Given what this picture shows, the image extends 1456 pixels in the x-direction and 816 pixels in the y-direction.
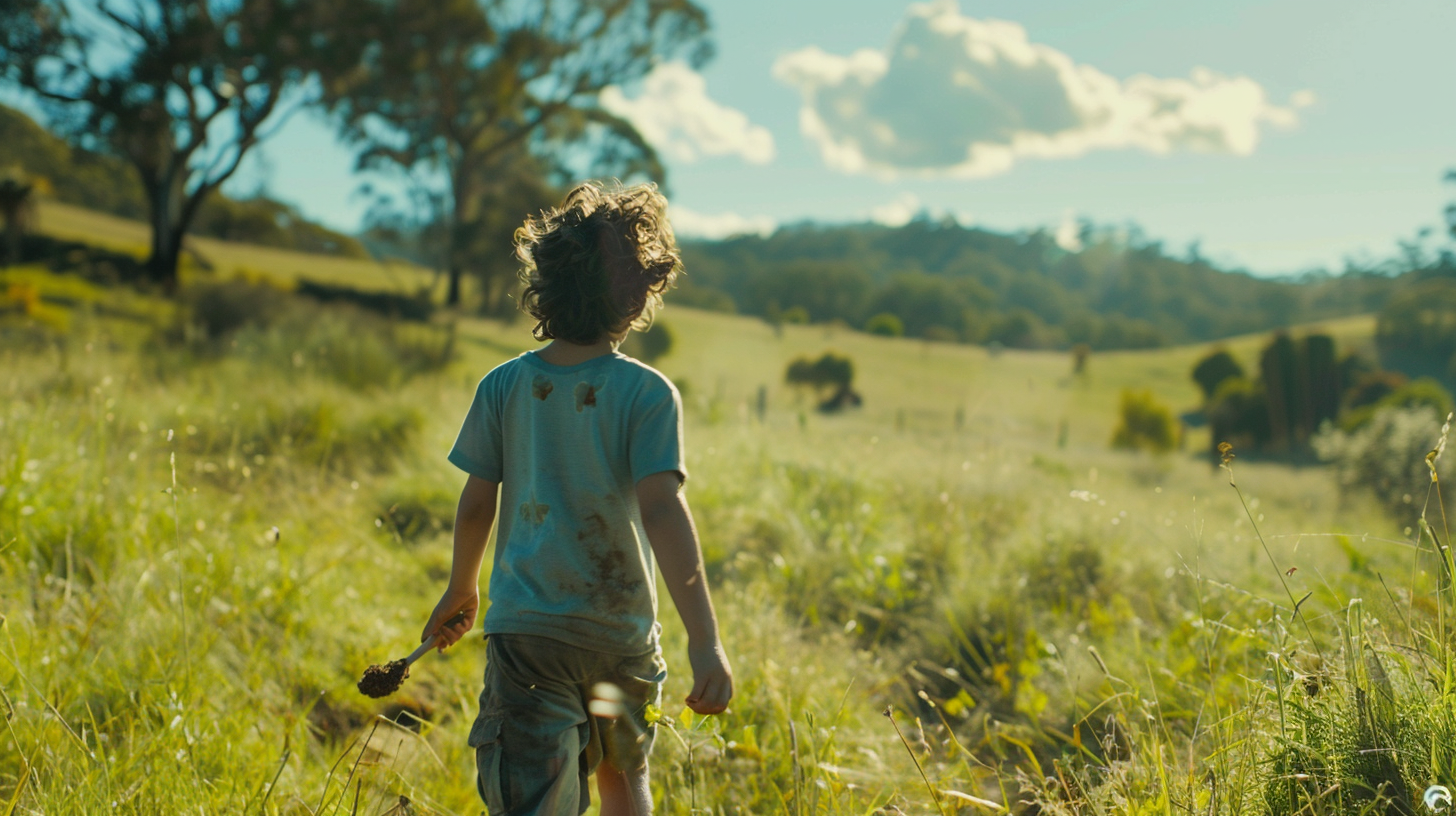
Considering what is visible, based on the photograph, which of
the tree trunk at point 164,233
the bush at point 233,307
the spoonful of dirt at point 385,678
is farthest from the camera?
the tree trunk at point 164,233

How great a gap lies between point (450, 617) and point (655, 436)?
654 millimetres

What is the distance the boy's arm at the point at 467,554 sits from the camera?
1.92 m

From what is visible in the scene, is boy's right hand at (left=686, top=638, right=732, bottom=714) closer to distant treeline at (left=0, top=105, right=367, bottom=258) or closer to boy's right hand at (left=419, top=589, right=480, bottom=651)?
boy's right hand at (left=419, top=589, right=480, bottom=651)

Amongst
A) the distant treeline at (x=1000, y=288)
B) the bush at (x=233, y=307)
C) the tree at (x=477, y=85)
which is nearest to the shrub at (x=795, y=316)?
the distant treeline at (x=1000, y=288)

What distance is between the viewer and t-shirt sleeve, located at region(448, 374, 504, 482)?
197cm

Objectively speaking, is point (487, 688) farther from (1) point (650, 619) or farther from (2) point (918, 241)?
(2) point (918, 241)

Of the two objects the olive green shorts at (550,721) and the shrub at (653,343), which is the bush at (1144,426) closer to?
the shrub at (653,343)

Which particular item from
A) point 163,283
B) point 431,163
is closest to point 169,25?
point 163,283

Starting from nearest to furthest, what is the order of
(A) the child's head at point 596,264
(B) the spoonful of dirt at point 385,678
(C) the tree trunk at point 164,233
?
(B) the spoonful of dirt at point 385,678 < (A) the child's head at point 596,264 < (C) the tree trunk at point 164,233

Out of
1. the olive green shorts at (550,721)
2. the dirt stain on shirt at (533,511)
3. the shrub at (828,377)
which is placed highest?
the dirt stain on shirt at (533,511)

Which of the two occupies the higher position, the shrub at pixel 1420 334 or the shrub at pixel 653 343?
the shrub at pixel 1420 334

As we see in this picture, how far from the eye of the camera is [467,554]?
6.37 feet

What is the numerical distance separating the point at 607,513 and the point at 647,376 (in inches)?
12.3

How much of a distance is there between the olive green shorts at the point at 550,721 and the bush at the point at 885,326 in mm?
46615
